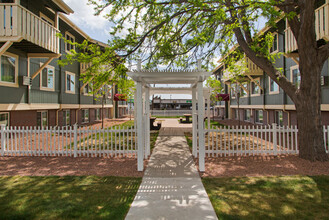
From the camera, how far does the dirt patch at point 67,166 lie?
5707 mm

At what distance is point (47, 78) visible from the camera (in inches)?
496

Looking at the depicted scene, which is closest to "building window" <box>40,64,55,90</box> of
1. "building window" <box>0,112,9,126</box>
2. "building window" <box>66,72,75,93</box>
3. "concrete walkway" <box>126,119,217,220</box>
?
"building window" <box>66,72,75,93</box>

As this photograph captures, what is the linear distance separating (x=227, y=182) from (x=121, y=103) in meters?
28.0

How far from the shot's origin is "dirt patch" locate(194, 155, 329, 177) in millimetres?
5660

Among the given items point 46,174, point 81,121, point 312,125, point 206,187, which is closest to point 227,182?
point 206,187

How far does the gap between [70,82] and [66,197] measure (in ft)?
44.1

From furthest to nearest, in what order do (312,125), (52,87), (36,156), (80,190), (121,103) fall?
1. (121,103)
2. (52,87)
3. (36,156)
4. (312,125)
5. (80,190)

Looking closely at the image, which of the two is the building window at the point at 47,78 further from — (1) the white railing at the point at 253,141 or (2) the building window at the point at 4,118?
(1) the white railing at the point at 253,141

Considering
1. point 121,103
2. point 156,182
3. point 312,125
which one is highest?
point 121,103

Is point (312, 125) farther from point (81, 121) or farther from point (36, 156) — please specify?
point (81, 121)

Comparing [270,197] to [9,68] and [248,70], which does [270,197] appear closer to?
[9,68]

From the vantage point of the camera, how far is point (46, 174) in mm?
5590

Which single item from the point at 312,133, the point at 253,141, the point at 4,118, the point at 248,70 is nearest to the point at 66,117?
the point at 4,118

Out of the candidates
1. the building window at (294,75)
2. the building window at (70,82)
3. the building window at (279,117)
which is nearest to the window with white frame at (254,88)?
the building window at (279,117)
